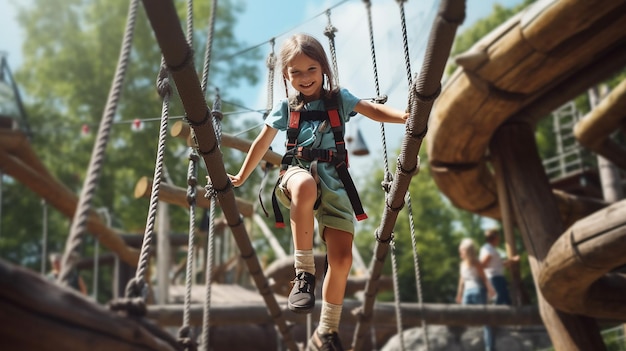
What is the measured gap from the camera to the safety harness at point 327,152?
8.55 ft

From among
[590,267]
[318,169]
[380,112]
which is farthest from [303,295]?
[590,267]

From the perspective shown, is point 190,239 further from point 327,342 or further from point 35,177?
point 35,177

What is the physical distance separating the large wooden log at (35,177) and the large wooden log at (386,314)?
238cm

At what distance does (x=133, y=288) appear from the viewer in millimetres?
1459

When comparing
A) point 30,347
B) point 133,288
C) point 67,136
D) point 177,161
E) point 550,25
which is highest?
point 67,136

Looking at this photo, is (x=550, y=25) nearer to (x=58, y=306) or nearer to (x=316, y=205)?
(x=316, y=205)

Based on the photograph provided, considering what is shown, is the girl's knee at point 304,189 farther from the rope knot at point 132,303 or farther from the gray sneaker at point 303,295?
the rope knot at point 132,303

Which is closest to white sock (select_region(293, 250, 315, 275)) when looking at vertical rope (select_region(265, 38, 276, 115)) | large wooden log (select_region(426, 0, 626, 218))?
vertical rope (select_region(265, 38, 276, 115))

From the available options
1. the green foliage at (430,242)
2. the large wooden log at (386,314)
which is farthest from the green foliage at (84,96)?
the large wooden log at (386,314)

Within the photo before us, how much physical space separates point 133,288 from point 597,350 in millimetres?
4133

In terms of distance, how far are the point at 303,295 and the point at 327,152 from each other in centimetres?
A: 57

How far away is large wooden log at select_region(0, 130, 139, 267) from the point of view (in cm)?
795

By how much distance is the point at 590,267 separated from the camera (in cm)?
403

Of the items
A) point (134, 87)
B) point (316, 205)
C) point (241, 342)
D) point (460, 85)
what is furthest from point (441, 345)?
point (134, 87)
